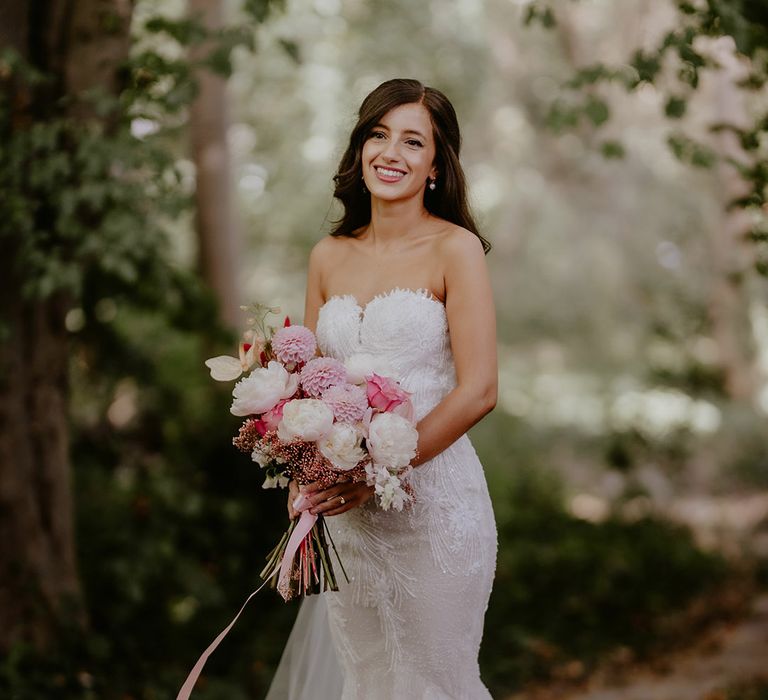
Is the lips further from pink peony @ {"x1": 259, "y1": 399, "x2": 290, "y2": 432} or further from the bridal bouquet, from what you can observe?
pink peony @ {"x1": 259, "y1": 399, "x2": 290, "y2": 432}

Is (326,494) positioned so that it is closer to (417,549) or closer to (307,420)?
(307,420)

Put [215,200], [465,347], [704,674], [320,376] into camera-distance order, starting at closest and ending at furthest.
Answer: [320,376] < [465,347] < [704,674] < [215,200]

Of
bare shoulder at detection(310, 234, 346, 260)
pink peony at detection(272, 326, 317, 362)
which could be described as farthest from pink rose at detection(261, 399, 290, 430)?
bare shoulder at detection(310, 234, 346, 260)

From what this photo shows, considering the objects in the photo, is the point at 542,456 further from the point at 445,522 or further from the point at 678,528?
the point at 445,522

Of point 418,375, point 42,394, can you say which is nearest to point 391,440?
point 418,375

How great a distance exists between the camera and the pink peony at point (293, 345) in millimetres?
2740

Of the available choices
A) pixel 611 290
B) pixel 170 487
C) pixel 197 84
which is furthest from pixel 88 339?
pixel 611 290

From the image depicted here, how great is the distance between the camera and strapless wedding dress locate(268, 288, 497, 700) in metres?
3.03

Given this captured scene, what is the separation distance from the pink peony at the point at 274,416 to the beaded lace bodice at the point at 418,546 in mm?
443

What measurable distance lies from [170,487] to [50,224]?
2.75m

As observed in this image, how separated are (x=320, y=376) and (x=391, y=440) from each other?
27 centimetres

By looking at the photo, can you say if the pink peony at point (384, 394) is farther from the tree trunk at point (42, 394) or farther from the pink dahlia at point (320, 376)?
the tree trunk at point (42, 394)

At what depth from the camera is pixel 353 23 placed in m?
12.3

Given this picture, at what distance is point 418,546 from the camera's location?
3039mm
